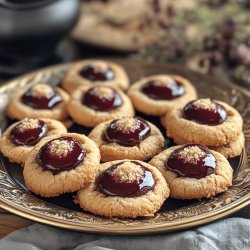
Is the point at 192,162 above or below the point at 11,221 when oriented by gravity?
above

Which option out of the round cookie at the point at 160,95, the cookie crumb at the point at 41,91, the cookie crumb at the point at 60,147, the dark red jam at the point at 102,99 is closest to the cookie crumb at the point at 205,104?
the round cookie at the point at 160,95

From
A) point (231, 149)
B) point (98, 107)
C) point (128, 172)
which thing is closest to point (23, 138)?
point (98, 107)

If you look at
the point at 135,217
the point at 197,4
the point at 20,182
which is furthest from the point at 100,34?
the point at 135,217

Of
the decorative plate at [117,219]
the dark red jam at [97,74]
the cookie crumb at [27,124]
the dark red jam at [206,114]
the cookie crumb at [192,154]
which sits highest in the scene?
the dark red jam at [206,114]

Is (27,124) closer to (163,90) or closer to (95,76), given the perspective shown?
(95,76)

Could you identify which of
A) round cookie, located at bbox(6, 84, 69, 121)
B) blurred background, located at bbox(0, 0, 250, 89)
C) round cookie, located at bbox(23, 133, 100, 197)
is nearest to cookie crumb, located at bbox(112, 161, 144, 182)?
round cookie, located at bbox(23, 133, 100, 197)

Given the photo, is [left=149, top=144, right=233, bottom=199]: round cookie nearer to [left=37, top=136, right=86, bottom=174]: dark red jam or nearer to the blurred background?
[left=37, top=136, right=86, bottom=174]: dark red jam

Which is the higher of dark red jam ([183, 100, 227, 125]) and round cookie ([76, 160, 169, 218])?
dark red jam ([183, 100, 227, 125])

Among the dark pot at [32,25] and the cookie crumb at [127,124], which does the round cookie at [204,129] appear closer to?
the cookie crumb at [127,124]
